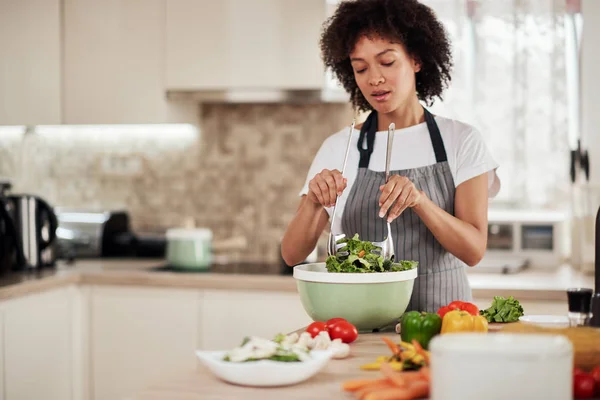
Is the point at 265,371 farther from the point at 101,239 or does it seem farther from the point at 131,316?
the point at 101,239

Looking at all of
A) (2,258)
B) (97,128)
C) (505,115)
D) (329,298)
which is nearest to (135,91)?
(97,128)

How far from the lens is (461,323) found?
5.36 feet

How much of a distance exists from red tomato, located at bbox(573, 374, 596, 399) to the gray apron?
0.92 m

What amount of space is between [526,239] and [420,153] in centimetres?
150

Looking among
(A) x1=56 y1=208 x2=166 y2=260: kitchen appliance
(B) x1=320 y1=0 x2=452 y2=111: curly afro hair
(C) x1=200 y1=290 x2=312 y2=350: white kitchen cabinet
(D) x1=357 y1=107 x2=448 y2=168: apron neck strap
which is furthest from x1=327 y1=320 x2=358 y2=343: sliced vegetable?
(A) x1=56 y1=208 x2=166 y2=260: kitchen appliance

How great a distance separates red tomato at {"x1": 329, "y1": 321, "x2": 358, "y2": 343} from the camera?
1.73 metres

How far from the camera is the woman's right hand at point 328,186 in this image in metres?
1.96

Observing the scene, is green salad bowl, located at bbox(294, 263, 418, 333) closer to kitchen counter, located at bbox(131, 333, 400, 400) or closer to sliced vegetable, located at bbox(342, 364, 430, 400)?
kitchen counter, located at bbox(131, 333, 400, 400)

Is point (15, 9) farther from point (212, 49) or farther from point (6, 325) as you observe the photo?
point (6, 325)

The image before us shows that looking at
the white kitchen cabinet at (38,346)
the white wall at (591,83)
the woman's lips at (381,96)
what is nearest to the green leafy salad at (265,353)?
A: the woman's lips at (381,96)

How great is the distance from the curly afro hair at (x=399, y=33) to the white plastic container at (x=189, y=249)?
146 centimetres

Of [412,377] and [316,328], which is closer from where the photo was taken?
[412,377]

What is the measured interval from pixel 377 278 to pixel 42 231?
222 cm

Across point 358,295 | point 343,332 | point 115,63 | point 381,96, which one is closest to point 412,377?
point 343,332
